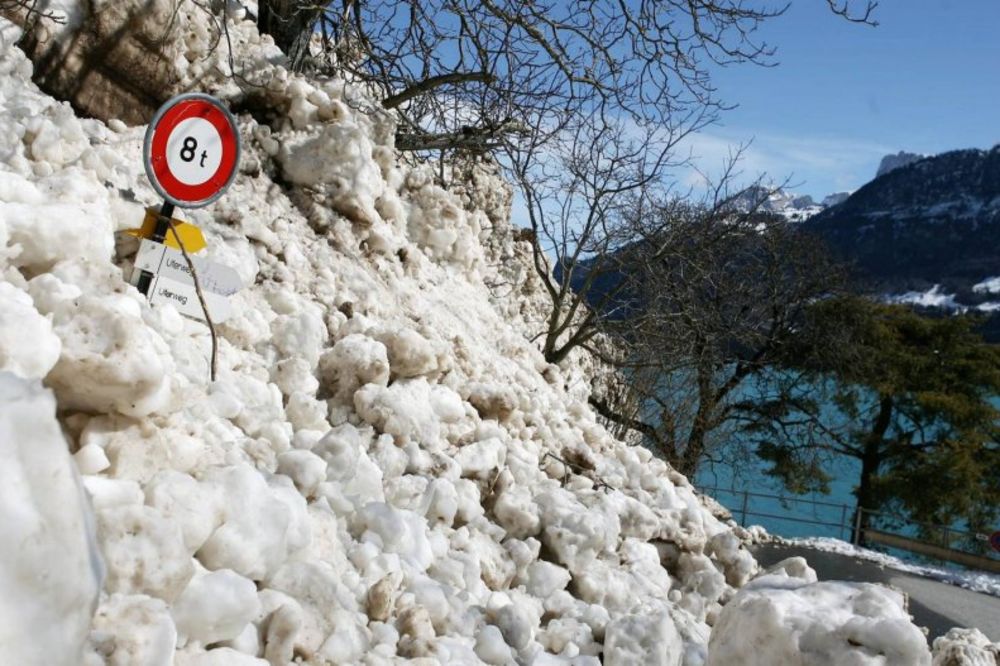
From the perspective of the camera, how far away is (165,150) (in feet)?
9.89

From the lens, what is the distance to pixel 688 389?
50.6 feet

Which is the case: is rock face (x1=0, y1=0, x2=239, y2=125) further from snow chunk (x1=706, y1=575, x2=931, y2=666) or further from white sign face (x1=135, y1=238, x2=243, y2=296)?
snow chunk (x1=706, y1=575, x2=931, y2=666)

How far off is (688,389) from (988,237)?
4739 inches

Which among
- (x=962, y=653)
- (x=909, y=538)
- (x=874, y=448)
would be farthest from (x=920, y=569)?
(x=962, y=653)

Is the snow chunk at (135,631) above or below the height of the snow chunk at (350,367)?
below

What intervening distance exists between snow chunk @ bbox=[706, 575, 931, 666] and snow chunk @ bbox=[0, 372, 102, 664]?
1.75 meters

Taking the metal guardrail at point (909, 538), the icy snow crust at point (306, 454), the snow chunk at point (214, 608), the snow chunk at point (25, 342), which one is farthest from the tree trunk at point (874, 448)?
the snow chunk at point (25, 342)

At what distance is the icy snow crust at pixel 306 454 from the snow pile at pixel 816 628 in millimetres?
10

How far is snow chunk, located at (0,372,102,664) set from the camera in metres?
1.22

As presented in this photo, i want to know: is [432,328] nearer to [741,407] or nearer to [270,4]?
[270,4]

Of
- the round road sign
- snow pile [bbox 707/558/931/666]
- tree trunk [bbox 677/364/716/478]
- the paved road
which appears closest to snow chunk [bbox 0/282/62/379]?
the round road sign

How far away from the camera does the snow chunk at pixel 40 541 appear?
4.00 feet

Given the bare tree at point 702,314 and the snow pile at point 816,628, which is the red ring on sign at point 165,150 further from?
the bare tree at point 702,314

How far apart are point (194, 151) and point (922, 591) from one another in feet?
30.6
